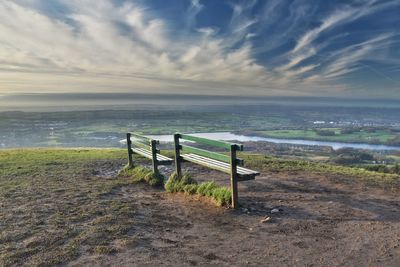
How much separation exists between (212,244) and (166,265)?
0.90 meters

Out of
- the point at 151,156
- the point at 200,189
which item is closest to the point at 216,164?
the point at 200,189

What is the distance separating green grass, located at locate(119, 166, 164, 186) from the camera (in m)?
8.67

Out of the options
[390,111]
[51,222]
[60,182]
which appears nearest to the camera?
[51,222]

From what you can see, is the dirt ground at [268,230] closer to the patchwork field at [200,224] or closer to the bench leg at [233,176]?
the patchwork field at [200,224]

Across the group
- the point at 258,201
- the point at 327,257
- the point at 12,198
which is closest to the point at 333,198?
the point at 258,201

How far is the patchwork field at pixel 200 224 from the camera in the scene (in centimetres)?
407

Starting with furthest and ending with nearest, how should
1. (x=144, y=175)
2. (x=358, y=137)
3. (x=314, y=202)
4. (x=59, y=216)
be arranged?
(x=358, y=137)
(x=144, y=175)
(x=314, y=202)
(x=59, y=216)

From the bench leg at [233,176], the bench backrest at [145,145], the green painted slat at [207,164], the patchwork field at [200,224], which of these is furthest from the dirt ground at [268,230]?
the bench backrest at [145,145]

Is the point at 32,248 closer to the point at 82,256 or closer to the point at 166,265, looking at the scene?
the point at 82,256

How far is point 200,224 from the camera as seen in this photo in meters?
5.37

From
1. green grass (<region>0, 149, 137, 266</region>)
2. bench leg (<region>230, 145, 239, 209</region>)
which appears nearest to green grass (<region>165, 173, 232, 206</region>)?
bench leg (<region>230, 145, 239, 209</region>)

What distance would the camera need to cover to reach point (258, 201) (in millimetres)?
6730

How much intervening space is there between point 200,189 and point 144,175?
266 centimetres

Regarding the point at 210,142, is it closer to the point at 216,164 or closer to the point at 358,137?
the point at 216,164
